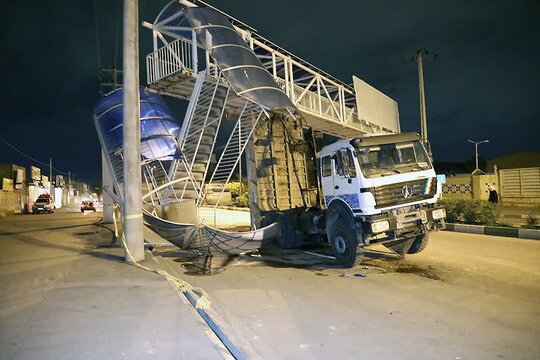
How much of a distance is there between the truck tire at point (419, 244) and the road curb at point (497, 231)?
4806mm

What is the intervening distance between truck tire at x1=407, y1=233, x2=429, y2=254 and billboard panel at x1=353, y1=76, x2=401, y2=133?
478 inches

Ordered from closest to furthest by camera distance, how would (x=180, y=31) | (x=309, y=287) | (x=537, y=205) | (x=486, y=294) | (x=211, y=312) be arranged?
1. (x=211, y=312)
2. (x=486, y=294)
3. (x=309, y=287)
4. (x=180, y=31)
5. (x=537, y=205)

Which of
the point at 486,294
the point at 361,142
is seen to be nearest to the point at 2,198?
the point at 361,142

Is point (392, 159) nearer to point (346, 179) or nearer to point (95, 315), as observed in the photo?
point (346, 179)

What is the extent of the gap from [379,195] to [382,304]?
2.74 metres

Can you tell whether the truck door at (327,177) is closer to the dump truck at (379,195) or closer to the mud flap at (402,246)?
the dump truck at (379,195)

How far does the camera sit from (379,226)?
737 cm

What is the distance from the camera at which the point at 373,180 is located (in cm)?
761

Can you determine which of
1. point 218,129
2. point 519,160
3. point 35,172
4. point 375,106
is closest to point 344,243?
point 218,129

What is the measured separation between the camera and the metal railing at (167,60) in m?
12.5

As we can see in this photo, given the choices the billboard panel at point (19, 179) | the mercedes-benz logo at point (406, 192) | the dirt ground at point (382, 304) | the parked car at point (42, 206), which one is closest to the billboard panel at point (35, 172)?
the billboard panel at point (19, 179)

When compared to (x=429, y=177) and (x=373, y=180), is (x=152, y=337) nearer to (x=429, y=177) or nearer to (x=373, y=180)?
(x=373, y=180)

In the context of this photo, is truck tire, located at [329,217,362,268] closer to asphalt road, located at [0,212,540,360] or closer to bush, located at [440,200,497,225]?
asphalt road, located at [0,212,540,360]

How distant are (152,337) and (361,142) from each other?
5.58 metres
